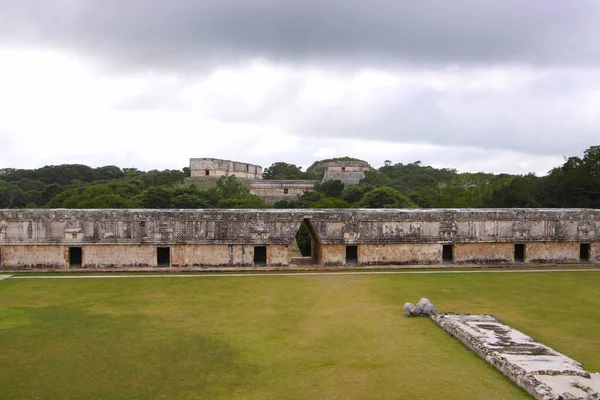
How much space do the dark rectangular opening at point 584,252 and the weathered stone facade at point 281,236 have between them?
0.36 feet

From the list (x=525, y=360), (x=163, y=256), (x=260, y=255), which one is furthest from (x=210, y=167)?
(x=525, y=360)

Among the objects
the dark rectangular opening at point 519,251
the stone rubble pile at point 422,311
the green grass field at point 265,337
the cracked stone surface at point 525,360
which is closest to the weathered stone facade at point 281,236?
the dark rectangular opening at point 519,251

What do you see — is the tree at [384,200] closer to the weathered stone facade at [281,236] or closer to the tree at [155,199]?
the tree at [155,199]

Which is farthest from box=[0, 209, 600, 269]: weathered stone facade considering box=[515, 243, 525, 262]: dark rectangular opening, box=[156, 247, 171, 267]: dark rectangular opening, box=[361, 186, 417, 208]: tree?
box=[361, 186, 417, 208]: tree

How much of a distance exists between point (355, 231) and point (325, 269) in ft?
4.63

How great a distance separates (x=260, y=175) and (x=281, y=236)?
127ft

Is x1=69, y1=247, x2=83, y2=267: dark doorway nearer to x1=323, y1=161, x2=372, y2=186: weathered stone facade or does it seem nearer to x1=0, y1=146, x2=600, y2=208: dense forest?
x1=0, y1=146, x2=600, y2=208: dense forest

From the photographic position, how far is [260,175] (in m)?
52.2

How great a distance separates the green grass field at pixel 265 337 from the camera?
5422mm

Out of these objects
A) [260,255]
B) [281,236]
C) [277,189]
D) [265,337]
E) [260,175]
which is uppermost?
→ [260,175]

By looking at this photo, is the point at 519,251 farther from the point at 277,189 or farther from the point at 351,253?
the point at 277,189

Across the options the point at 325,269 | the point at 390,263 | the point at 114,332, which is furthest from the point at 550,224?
the point at 114,332

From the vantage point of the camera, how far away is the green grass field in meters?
5.42

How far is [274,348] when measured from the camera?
22.1 feet
